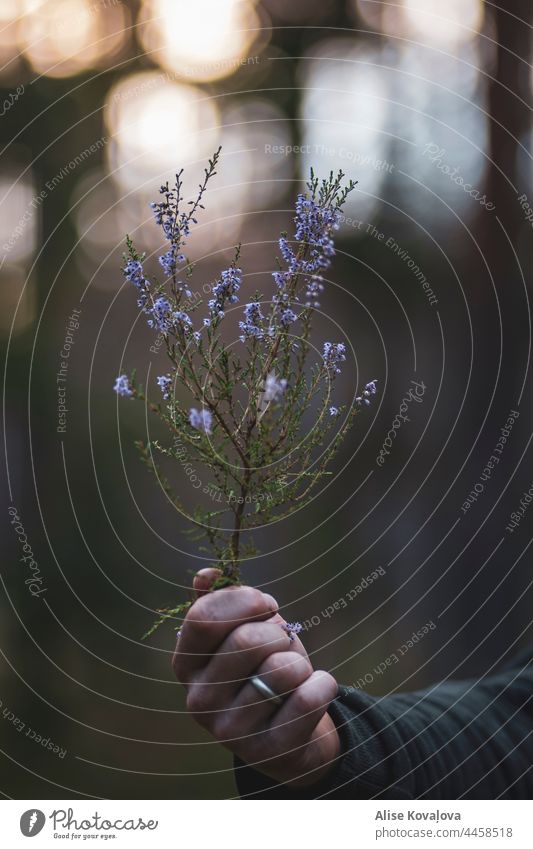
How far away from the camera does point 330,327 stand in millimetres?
4113

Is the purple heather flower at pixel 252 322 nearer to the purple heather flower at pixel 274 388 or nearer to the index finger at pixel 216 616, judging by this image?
the purple heather flower at pixel 274 388

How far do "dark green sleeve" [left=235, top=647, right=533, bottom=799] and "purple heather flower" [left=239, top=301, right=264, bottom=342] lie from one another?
0.57 meters

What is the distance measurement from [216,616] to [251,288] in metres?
3.30

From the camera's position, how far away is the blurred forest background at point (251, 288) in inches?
117

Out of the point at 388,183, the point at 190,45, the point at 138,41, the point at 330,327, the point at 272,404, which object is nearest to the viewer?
the point at 272,404

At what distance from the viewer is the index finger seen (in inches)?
38.9

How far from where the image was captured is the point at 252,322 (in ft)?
3.34

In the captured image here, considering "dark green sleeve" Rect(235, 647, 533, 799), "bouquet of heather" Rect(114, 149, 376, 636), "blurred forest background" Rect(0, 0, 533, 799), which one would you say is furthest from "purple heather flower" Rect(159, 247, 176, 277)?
"blurred forest background" Rect(0, 0, 533, 799)

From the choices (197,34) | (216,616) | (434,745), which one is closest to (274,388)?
(216,616)

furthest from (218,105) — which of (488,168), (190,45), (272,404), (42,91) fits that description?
(272,404)

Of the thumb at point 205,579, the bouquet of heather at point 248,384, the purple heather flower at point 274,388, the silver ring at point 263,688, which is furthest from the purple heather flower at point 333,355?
the silver ring at point 263,688

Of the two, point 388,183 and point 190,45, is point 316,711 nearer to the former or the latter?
point 190,45

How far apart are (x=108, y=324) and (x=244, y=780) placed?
3258mm

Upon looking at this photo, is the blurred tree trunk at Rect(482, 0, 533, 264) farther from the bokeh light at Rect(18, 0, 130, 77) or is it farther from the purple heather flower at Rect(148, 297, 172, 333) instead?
the purple heather flower at Rect(148, 297, 172, 333)
